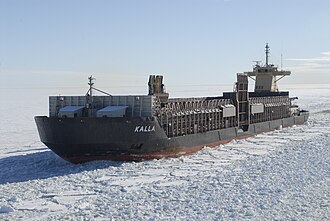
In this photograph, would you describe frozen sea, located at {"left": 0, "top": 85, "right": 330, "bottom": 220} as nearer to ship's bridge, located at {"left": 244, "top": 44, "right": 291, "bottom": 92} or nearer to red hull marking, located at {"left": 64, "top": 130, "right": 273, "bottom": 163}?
red hull marking, located at {"left": 64, "top": 130, "right": 273, "bottom": 163}

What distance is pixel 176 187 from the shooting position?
10492 millimetres

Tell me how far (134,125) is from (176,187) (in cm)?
481

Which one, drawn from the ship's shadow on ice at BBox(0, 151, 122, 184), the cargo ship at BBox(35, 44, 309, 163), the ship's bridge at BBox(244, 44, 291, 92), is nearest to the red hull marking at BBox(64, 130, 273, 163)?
the cargo ship at BBox(35, 44, 309, 163)

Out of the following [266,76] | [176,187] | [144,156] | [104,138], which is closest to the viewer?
[176,187]

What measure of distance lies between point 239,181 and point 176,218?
3.40m

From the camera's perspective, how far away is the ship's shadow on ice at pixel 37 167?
13273 millimetres

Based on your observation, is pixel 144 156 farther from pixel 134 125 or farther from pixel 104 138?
pixel 104 138

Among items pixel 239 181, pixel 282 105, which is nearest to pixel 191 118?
pixel 239 181

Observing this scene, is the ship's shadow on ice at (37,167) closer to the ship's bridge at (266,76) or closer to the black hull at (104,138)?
the black hull at (104,138)

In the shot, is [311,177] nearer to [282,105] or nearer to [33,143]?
[33,143]

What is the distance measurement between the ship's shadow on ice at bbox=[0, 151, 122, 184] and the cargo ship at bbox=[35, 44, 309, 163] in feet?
1.51

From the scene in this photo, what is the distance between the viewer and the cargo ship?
1466 cm

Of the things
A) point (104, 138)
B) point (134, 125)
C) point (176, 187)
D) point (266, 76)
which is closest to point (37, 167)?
point (104, 138)

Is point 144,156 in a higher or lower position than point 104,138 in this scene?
lower
